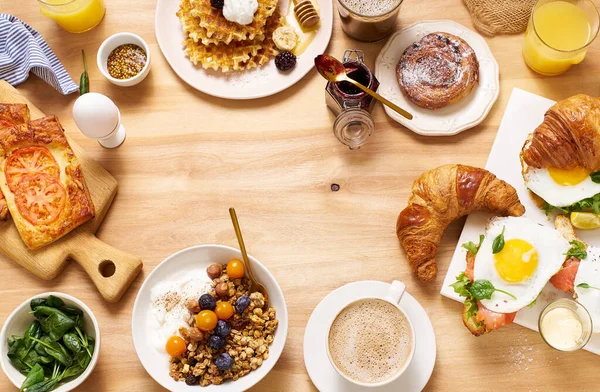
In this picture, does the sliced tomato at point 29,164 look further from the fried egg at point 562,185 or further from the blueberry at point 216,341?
the fried egg at point 562,185

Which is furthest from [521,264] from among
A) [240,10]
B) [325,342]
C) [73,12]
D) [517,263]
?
[73,12]

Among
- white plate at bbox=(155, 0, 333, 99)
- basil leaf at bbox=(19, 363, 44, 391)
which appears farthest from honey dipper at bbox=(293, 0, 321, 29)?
basil leaf at bbox=(19, 363, 44, 391)

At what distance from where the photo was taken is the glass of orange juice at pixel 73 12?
7.71 feet

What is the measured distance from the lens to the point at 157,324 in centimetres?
214

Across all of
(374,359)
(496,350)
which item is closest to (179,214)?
(374,359)

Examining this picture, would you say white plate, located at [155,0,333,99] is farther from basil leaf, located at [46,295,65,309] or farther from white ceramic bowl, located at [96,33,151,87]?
basil leaf, located at [46,295,65,309]

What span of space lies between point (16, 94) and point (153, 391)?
1.22m

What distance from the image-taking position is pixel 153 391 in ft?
7.19

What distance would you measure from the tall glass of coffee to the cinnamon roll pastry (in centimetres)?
14

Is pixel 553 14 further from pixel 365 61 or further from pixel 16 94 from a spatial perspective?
pixel 16 94

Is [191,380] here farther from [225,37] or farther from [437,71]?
[437,71]

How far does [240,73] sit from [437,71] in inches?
Answer: 29.3

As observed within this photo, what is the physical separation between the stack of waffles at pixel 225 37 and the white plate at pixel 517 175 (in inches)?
36.5

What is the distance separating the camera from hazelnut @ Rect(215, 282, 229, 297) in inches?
82.7
